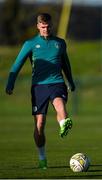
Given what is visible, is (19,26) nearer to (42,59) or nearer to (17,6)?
(17,6)

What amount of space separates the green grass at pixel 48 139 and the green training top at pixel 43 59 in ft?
4.28

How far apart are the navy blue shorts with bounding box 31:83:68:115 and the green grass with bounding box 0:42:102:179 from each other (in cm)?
88

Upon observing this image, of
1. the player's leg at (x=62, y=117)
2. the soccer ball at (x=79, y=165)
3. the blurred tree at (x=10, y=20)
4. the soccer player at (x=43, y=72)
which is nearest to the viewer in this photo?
the soccer ball at (x=79, y=165)

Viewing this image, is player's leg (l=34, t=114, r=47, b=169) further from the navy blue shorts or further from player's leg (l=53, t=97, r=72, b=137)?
player's leg (l=53, t=97, r=72, b=137)

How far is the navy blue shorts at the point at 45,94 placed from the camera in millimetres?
12766

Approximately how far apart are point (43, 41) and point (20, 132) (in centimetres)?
1055

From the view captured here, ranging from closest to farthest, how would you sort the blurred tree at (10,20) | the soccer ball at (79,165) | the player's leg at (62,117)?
1. the soccer ball at (79,165)
2. the player's leg at (62,117)
3. the blurred tree at (10,20)

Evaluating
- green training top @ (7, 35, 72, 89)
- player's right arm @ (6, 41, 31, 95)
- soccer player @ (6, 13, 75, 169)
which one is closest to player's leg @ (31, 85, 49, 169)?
soccer player @ (6, 13, 75, 169)

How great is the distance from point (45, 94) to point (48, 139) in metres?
7.69

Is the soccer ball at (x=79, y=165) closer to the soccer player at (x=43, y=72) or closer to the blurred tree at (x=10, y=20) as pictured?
the soccer player at (x=43, y=72)

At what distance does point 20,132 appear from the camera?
2312 cm

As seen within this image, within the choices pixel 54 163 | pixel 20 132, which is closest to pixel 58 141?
pixel 20 132

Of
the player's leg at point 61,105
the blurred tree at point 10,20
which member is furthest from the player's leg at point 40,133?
the blurred tree at point 10,20

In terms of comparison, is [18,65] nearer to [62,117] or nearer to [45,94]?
[45,94]
